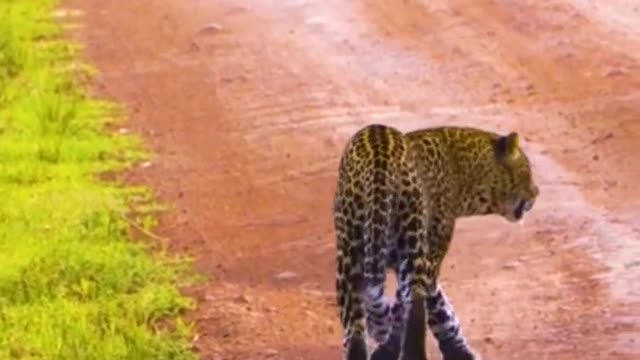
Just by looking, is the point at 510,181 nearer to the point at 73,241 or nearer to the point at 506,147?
the point at 506,147

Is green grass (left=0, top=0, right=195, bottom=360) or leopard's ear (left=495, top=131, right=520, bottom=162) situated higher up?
leopard's ear (left=495, top=131, right=520, bottom=162)

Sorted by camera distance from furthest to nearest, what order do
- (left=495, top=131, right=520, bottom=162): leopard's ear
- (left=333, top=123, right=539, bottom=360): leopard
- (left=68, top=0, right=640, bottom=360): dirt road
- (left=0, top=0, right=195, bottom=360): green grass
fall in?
1. (left=68, top=0, right=640, bottom=360): dirt road
2. (left=0, top=0, right=195, bottom=360): green grass
3. (left=495, top=131, right=520, bottom=162): leopard's ear
4. (left=333, top=123, right=539, bottom=360): leopard

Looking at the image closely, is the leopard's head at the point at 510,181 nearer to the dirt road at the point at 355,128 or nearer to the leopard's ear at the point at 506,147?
the leopard's ear at the point at 506,147

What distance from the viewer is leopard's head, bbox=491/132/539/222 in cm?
882

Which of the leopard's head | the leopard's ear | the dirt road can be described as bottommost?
the dirt road

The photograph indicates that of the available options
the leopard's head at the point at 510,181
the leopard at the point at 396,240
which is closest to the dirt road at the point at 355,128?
the leopard's head at the point at 510,181

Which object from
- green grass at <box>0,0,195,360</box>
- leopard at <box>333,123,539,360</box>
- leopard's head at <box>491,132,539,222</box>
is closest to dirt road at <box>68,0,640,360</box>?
green grass at <box>0,0,195,360</box>

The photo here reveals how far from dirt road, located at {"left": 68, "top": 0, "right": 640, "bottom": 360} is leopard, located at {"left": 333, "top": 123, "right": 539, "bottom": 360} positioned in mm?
689

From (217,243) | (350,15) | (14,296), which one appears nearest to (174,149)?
(217,243)

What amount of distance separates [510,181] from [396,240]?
114 cm

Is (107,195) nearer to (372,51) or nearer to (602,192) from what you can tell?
(602,192)

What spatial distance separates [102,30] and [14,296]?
8408 millimetres

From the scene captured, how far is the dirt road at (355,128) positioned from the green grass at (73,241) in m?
0.22

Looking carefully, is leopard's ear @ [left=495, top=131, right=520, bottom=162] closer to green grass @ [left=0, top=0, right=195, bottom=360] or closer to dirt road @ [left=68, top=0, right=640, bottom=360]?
dirt road @ [left=68, top=0, right=640, bottom=360]
